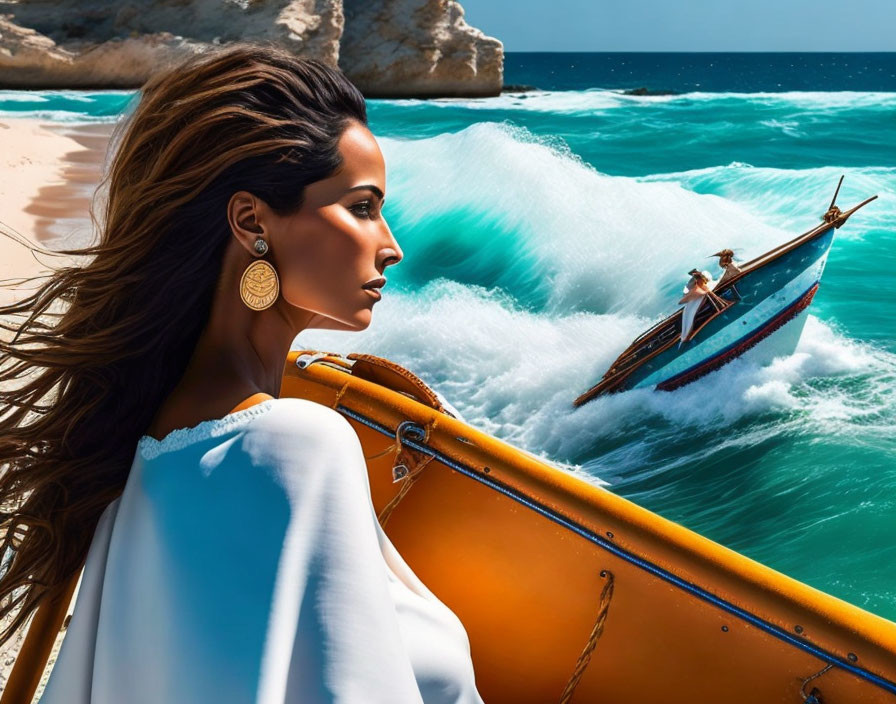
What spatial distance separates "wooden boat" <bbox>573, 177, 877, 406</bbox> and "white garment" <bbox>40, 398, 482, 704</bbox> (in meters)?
7.14

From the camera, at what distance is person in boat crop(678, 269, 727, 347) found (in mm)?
7637

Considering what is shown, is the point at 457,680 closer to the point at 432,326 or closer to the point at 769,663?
the point at 769,663

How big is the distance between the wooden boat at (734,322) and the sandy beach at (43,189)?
457cm

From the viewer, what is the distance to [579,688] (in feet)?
6.43

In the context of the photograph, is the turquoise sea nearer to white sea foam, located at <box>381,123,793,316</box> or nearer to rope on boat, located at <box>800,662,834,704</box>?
white sea foam, located at <box>381,123,793,316</box>

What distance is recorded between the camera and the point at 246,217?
1095mm

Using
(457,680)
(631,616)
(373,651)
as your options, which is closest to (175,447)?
(373,651)

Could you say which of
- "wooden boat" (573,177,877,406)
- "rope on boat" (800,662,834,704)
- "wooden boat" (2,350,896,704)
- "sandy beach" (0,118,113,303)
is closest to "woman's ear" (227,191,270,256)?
"wooden boat" (2,350,896,704)

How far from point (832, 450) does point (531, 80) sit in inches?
2600

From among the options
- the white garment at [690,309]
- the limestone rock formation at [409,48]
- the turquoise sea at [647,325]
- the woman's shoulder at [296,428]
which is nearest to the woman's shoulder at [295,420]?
the woman's shoulder at [296,428]

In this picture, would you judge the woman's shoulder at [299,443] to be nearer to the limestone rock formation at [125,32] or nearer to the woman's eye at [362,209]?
the woman's eye at [362,209]

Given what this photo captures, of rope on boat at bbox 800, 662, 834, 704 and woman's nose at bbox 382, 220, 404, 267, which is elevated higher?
woman's nose at bbox 382, 220, 404, 267

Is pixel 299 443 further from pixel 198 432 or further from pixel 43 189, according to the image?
pixel 43 189

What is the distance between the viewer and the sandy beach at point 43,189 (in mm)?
7500
